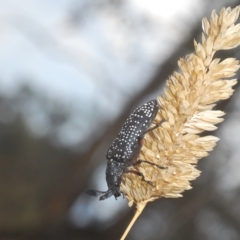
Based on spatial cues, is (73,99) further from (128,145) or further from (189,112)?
(189,112)

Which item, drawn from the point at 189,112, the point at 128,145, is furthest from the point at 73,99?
the point at 189,112

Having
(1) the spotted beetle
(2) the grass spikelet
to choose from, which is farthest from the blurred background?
(2) the grass spikelet

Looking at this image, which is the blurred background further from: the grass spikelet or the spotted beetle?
the grass spikelet

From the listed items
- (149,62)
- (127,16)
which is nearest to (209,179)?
(149,62)

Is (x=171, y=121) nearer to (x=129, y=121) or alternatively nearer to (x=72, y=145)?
(x=129, y=121)

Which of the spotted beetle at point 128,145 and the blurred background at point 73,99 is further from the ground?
the blurred background at point 73,99

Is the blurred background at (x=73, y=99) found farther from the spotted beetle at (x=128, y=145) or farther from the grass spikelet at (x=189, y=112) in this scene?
the grass spikelet at (x=189, y=112)

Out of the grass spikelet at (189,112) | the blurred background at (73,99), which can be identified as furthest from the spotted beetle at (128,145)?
the blurred background at (73,99)
